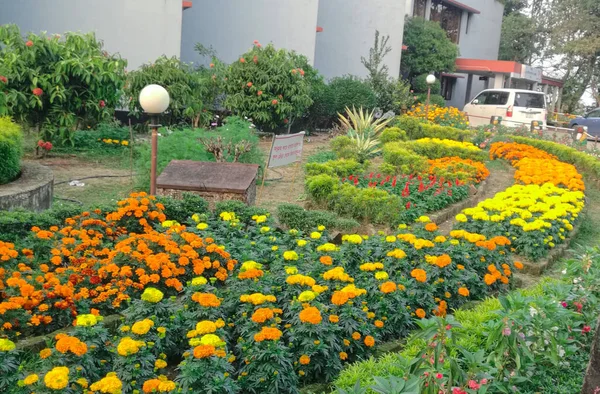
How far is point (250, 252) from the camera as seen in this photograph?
4785 mm

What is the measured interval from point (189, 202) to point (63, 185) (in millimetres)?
2866

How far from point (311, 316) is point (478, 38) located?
102 ft

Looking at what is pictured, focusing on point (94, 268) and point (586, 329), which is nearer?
point (586, 329)

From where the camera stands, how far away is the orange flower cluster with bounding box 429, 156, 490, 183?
31.0ft

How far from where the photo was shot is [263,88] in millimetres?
13703

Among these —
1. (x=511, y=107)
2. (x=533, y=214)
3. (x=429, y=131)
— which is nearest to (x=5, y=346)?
(x=533, y=214)

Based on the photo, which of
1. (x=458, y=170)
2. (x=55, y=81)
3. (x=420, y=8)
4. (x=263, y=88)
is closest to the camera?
(x=55, y=81)

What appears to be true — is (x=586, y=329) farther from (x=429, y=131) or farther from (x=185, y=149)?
(x=429, y=131)

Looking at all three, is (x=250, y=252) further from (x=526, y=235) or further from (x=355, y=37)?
(x=355, y=37)

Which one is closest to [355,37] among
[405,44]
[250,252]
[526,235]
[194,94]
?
[405,44]

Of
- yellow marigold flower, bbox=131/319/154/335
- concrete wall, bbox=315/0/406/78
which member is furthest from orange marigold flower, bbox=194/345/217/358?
concrete wall, bbox=315/0/406/78

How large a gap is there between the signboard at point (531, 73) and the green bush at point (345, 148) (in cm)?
2047

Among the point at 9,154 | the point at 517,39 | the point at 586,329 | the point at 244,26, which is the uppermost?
the point at 517,39

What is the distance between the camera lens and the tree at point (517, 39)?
3475 centimetres
